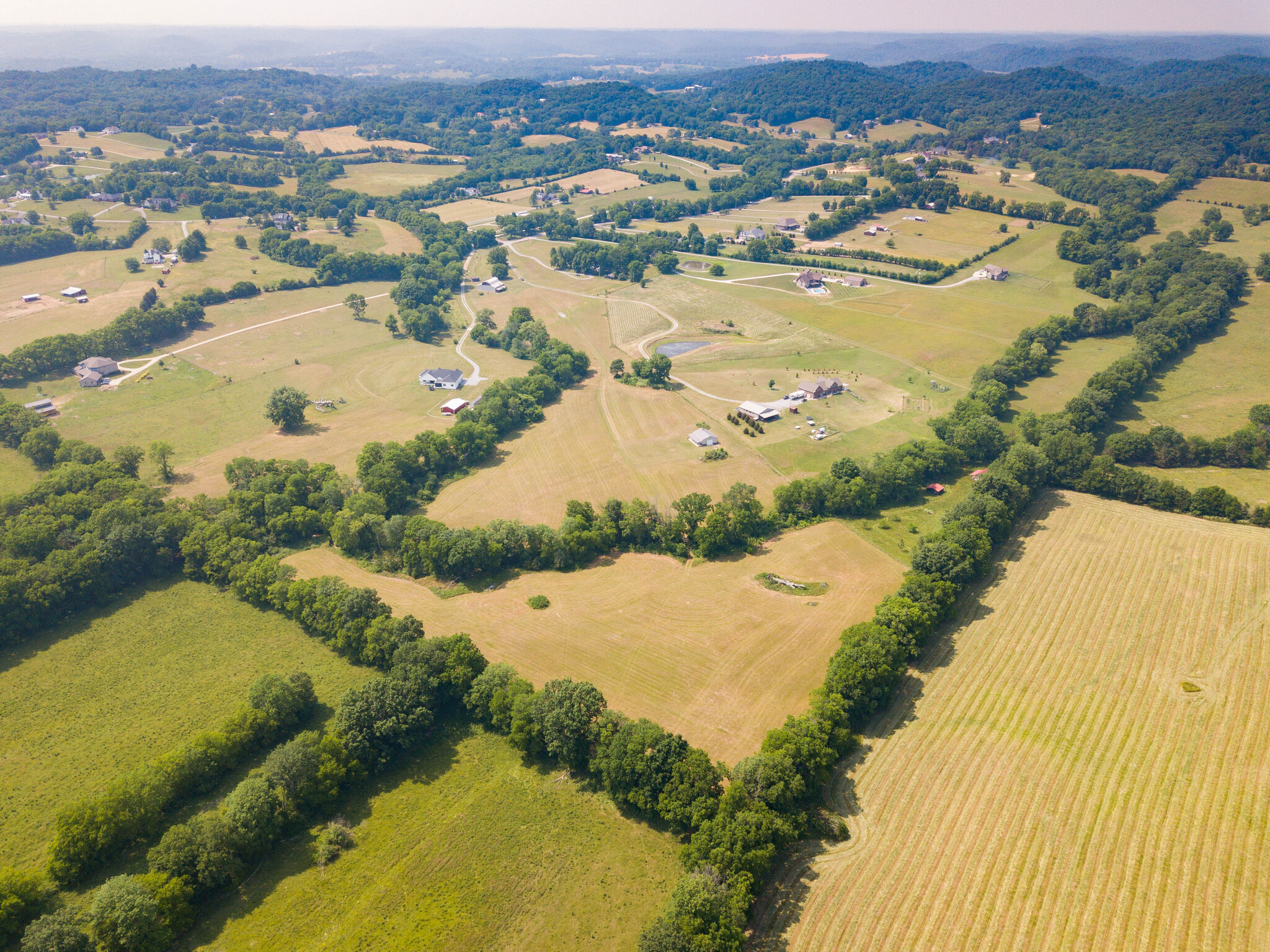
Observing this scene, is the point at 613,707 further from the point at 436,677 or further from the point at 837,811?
the point at 837,811

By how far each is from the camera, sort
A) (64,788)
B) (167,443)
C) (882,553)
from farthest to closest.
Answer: (167,443) < (882,553) < (64,788)

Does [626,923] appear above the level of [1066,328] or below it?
below

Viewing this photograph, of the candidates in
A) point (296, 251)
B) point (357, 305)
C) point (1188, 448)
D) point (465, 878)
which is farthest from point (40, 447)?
point (1188, 448)

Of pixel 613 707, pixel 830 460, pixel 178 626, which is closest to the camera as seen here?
pixel 613 707

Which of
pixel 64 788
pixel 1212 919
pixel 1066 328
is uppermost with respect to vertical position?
pixel 1066 328

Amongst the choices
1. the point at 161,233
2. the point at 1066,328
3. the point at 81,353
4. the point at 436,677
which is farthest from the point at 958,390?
the point at 161,233

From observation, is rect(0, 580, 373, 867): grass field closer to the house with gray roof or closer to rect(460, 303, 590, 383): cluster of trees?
rect(460, 303, 590, 383): cluster of trees

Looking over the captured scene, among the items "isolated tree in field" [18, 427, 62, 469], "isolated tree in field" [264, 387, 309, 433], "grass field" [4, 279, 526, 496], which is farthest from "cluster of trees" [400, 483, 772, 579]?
"isolated tree in field" [18, 427, 62, 469]
